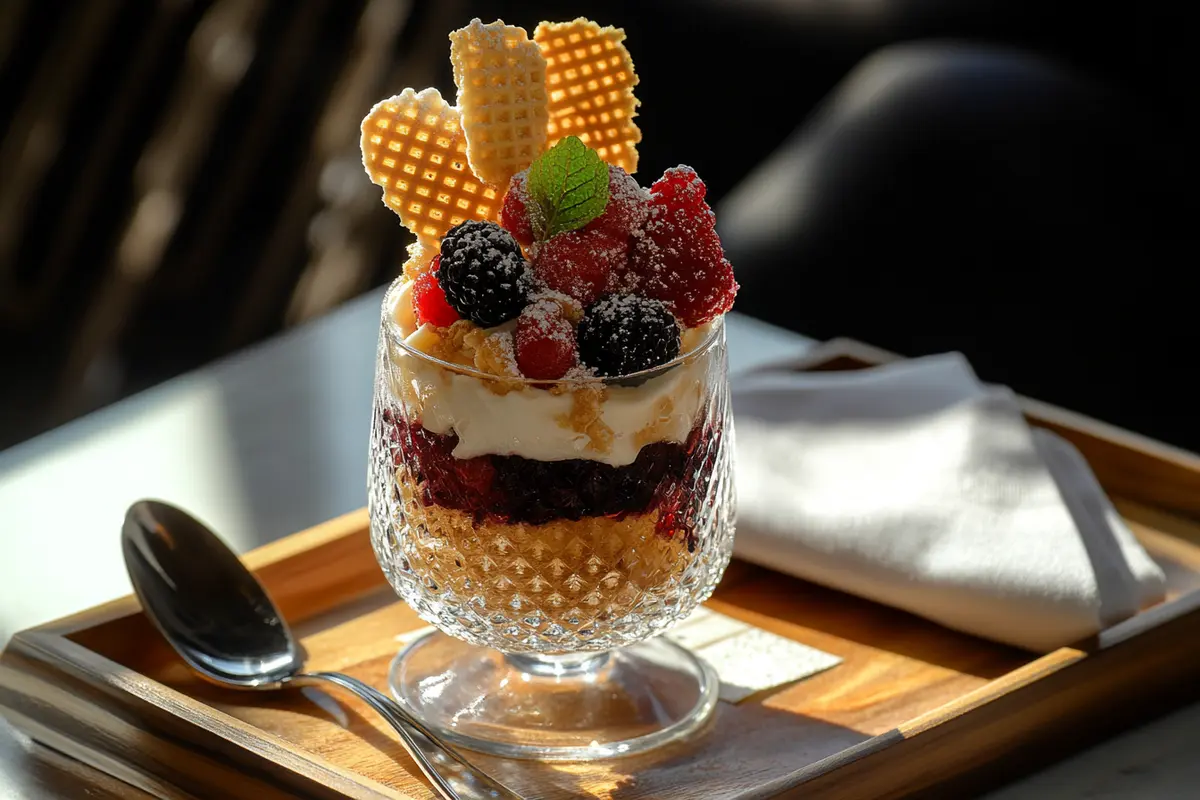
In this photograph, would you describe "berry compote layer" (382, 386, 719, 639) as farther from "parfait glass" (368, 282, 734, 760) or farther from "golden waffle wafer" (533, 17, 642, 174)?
"golden waffle wafer" (533, 17, 642, 174)

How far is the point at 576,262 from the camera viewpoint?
70 cm

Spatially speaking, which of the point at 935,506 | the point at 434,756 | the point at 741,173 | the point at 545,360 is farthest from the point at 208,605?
the point at 741,173

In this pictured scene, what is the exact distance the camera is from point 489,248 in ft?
2.21

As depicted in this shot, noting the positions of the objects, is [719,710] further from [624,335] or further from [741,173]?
[741,173]

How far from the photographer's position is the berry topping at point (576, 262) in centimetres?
70

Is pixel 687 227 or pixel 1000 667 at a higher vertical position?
pixel 687 227

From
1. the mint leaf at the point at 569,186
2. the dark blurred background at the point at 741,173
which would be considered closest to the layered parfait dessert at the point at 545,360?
the mint leaf at the point at 569,186

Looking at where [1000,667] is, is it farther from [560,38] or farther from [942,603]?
[560,38]

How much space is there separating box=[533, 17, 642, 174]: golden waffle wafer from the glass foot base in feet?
0.87

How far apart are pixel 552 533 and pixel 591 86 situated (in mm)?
222

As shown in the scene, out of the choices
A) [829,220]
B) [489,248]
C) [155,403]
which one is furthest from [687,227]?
[829,220]

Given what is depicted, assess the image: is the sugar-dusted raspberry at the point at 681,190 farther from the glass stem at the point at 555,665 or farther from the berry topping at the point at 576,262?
the glass stem at the point at 555,665

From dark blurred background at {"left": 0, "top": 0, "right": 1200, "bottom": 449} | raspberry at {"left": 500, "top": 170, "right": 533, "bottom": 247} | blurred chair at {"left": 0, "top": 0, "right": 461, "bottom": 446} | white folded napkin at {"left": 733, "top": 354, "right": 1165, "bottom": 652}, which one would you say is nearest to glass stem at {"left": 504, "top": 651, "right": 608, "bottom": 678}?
white folded napkin at {"left": 733, "top": 354, "right": 1165, "bottom": 652}

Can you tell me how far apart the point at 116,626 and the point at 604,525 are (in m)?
0.30
